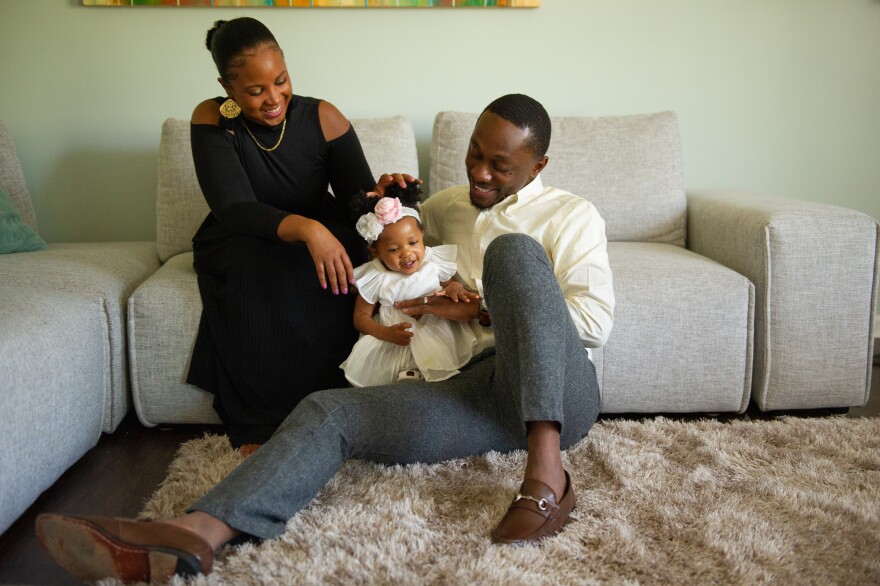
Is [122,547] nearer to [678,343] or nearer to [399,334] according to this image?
[399,334]

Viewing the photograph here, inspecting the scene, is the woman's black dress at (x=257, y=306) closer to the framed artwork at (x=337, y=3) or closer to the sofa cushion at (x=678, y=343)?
the sofa cushion at (x=678, y=343)

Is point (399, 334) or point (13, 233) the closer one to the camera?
point (399, 334)

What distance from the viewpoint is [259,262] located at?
1803 millimetres

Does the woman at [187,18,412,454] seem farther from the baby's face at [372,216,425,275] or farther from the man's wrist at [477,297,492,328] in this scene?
the man's wrist at [477,297,492,328]

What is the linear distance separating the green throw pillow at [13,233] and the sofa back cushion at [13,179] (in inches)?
5.0

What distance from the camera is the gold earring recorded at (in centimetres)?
186

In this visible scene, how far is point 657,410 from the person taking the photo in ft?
6.66

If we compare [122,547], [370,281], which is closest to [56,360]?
[122,547]

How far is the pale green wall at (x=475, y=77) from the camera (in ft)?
8.82

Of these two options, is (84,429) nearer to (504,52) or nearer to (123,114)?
(123,114)

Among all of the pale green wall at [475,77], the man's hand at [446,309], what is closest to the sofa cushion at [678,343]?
the man's hand at [446,309]

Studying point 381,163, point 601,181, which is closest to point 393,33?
point 381,163

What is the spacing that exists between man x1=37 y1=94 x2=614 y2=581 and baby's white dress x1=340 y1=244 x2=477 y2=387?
4 cm

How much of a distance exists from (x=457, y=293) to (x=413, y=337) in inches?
5.8
